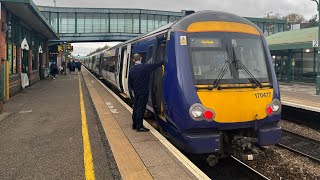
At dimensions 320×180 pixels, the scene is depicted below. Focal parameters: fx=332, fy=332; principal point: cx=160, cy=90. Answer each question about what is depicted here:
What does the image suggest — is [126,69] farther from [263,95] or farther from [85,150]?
[263,95]

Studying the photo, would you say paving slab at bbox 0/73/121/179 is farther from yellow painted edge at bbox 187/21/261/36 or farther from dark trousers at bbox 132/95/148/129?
yellow painted edge at bbox 187/21/261/36

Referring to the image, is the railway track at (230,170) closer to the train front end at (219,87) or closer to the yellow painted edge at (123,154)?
the train front end at (219,87)

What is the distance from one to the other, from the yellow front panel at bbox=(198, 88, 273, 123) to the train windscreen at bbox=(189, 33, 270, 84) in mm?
244

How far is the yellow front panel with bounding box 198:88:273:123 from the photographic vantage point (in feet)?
18.4

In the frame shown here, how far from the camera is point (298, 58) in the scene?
28141 mm

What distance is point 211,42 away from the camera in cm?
609

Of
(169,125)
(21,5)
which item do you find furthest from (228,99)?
(21,5)

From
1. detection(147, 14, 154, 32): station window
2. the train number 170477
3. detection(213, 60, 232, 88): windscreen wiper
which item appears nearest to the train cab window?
detection(213, 60, 232, 88): windscreen wiper

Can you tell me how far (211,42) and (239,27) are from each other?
707 millimetres

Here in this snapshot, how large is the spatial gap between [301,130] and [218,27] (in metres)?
6.57

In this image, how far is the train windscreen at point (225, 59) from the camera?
5926mm

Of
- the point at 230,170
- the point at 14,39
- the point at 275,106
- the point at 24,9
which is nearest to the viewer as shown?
the point at 275,106

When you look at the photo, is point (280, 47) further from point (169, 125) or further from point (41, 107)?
point (169, 125)

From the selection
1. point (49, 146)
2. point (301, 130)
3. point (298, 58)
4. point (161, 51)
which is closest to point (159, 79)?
point (161, 51)
